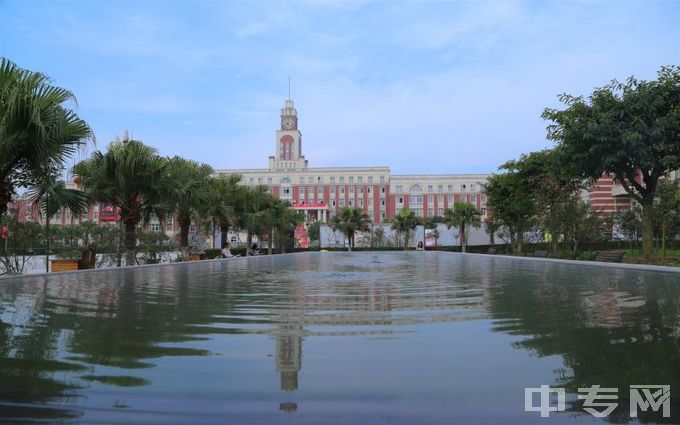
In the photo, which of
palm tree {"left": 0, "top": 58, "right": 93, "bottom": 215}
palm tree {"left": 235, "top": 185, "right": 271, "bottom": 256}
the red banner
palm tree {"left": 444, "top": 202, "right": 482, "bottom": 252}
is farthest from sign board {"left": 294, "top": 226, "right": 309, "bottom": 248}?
palm tree {"left": 0, "top": 58, "right": 93, "bottom": 215}

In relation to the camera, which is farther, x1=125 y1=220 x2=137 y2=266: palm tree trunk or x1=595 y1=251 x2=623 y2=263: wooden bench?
x1=595 y1=251 x2=623 y2=263: wooden bench

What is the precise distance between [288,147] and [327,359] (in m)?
130

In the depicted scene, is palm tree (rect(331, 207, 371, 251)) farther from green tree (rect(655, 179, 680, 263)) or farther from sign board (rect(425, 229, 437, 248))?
green tree (rect(655, 179, 680, 263))

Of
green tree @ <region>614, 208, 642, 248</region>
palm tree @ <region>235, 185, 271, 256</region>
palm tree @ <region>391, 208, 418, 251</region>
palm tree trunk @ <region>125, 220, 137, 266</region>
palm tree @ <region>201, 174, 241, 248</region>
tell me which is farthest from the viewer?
palm tree @ <region>391, 208, 418, 251</region>

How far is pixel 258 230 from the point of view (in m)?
38.0

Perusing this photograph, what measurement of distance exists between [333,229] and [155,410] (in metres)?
59.9

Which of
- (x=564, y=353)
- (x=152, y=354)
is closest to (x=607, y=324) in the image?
(x=564, y=353)

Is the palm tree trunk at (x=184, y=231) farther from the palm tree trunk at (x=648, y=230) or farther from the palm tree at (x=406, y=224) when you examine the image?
the palm tree at (x=406, y=224)

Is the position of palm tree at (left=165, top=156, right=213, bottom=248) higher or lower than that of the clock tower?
lower

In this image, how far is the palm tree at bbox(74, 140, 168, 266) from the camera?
18406 millimetres

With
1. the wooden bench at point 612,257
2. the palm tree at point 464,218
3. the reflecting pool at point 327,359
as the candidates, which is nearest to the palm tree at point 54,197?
the reflecting pool at point 327,359

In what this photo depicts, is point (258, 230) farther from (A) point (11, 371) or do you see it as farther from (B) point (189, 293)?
(A) point (11, 371)

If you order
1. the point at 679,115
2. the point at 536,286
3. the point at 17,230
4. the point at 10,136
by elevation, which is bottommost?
the point at 536,286

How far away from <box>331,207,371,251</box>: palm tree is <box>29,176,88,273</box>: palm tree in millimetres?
47517
